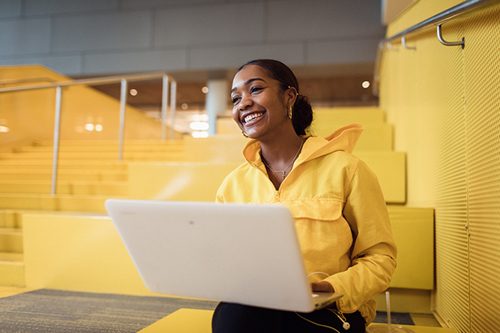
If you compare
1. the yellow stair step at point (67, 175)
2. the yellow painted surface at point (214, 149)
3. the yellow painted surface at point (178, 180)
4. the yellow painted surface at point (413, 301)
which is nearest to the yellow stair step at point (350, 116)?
the yellow painted surface at point (214, 149)

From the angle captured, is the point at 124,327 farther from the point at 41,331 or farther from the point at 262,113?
the point at 262,113

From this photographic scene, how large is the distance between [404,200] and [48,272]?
78.0 inches

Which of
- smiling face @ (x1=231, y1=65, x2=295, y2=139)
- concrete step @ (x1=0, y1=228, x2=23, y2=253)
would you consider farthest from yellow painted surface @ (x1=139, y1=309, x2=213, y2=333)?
concrete step @ (x1=0, y1=228, x2=23, y2=253)

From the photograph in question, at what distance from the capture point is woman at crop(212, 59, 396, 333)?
0.91m

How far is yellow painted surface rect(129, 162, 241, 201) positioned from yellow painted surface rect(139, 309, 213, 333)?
40.7 inches

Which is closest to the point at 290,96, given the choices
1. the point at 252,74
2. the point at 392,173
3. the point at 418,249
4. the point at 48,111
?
the point at 252,74

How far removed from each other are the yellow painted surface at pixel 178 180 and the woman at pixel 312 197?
3.54 ft

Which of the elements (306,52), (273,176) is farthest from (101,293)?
(306,52)

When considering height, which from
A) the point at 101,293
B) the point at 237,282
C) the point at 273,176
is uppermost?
the point at 273,176

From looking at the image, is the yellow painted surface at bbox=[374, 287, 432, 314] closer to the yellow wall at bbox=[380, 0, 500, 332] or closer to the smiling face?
the yellow wall at bbox=[380, 0, 500, 332]

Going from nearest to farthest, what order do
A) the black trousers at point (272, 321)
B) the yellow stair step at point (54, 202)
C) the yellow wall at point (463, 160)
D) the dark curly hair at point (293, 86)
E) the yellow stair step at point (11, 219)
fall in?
1. the black trousers at point (272, 321)
2. the yellow wall at point (463, 160)
3. the dark curly hair at point (293, 86)
4. the yellow stair step at point (11, 219)
5. the yellow stair step at point (54, 202)

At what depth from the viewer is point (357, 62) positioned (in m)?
6.04

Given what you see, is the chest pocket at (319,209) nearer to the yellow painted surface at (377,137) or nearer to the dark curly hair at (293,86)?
the dark curly hair at (293,86)

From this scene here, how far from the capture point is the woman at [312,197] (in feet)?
2.98
